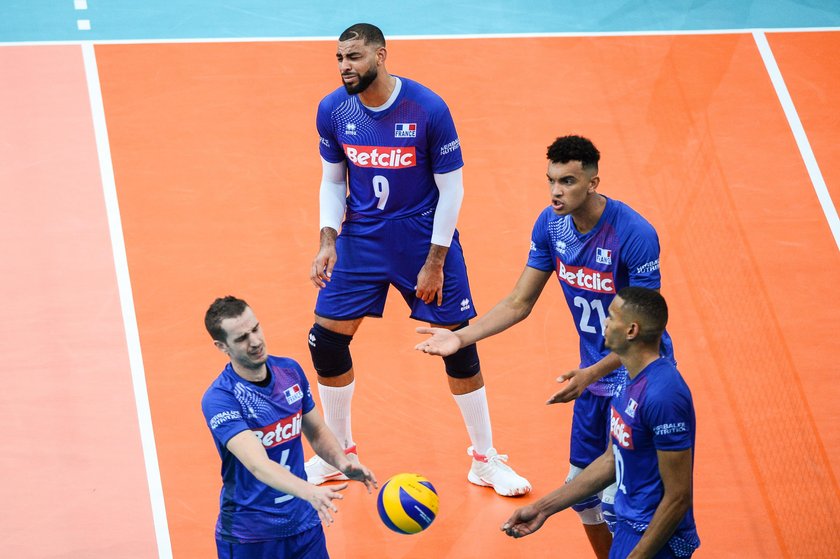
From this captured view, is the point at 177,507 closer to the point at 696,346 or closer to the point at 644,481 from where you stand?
the point at 644,481

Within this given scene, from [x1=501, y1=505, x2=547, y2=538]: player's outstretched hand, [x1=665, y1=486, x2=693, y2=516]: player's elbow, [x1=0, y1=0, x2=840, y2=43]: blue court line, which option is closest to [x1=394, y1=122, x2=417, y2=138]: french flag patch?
[x1=501, y1=505, x2=547, y2=538]: player's outstretched hand

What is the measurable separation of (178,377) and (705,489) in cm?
393

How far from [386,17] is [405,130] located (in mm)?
5657

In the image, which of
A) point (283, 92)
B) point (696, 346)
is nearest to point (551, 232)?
point (696, 346)

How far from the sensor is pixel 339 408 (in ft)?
27.6

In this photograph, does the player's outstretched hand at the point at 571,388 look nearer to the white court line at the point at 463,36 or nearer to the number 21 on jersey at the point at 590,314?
the number 21 on jersey at the point at 590,314

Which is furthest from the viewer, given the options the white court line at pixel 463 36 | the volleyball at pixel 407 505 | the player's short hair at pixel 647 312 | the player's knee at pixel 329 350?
the white court line at pixel 463 36

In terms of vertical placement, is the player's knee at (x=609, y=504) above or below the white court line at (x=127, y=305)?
below

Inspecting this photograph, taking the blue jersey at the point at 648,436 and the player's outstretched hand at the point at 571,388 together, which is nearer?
the blue jersey at the point at 648,436

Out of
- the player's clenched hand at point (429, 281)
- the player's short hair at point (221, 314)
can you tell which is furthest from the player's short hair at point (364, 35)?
the player's short hair at point (221, 314)

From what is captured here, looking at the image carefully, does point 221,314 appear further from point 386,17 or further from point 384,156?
point 386,17

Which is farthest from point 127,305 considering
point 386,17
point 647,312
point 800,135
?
point 800,135

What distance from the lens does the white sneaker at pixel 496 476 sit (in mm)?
8344

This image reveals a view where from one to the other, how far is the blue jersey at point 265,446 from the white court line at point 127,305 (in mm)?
1701
